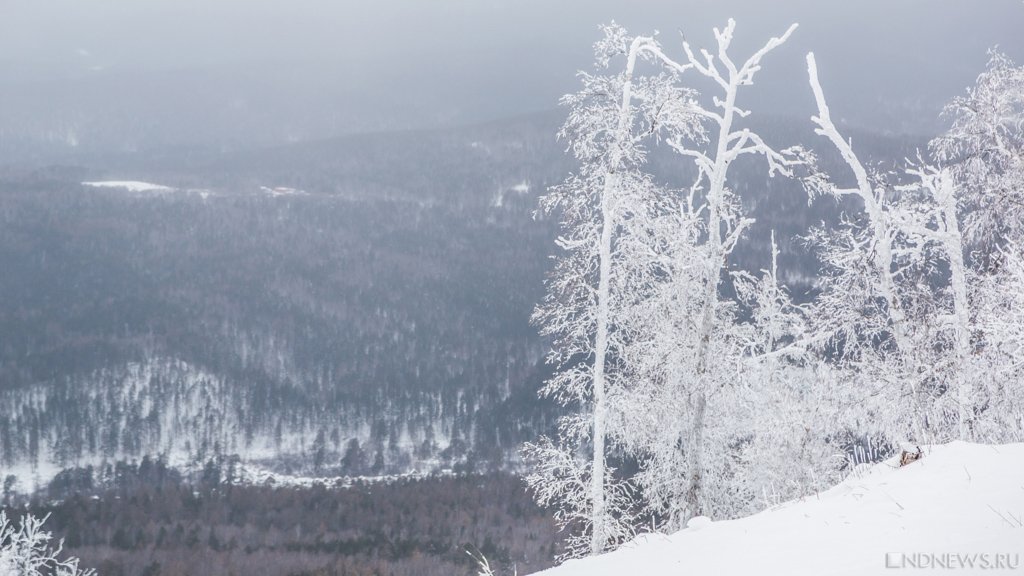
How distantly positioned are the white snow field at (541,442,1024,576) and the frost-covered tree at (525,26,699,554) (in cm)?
452

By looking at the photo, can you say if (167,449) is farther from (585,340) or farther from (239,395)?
(585,340)

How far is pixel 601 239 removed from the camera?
37.7 ft

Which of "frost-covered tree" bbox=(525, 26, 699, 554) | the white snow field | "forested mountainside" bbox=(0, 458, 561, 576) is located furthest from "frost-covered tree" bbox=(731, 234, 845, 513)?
"forested mountainside" bbox=(0, 458, 561, 576)

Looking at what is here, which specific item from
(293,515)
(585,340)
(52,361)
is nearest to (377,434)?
(293,515)

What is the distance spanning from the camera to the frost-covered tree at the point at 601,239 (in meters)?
10.9

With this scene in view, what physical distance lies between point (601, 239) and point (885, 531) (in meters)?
6.81

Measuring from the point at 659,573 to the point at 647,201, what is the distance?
615cm

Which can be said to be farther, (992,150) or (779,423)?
(779,423)

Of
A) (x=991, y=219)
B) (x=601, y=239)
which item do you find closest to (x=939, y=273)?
(x=991, y=219)

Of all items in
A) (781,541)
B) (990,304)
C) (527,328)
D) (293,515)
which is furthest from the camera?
(527,328)

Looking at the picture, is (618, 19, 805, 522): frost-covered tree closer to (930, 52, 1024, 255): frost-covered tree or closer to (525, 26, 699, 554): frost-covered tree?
(525, 26, 699, 554): frost-covered tree

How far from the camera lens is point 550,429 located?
485ft

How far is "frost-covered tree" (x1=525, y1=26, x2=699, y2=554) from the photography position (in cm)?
1090

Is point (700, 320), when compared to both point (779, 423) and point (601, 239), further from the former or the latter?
point (779, 423)
